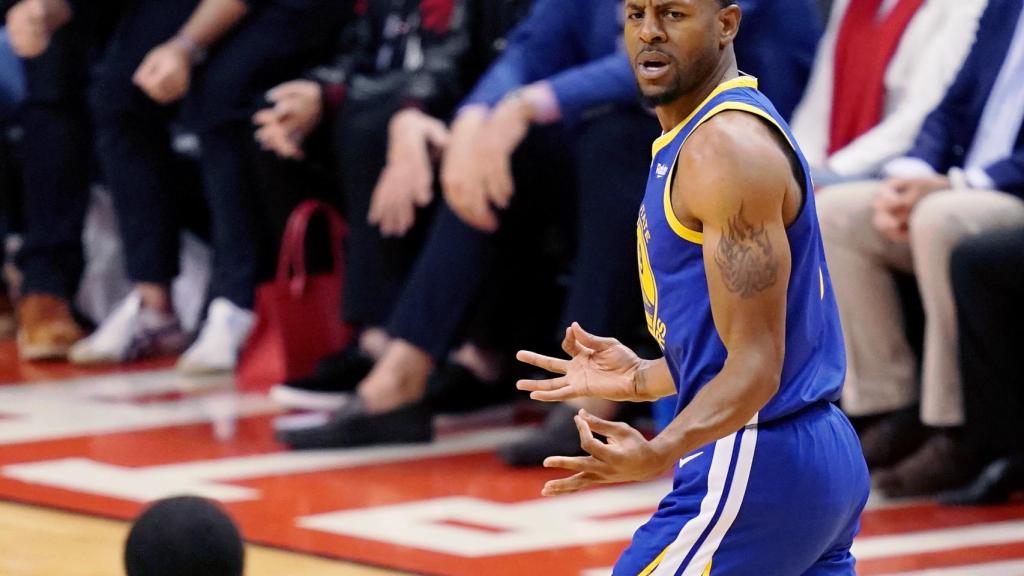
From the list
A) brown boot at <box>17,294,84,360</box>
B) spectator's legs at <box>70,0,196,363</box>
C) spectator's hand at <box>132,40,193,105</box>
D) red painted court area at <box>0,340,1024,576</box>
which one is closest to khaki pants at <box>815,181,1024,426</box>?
red painted court area at <box>0,340,1024,576</box>

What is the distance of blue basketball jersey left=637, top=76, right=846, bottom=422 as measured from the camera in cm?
224

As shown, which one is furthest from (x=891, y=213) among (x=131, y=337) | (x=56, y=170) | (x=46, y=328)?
(x=56, y=170)

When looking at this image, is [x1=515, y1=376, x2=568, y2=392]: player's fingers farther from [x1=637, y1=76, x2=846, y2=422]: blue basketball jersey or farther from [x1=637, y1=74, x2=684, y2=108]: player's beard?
[x1=637, y1=74, x2=684, y2=108]: player's beard

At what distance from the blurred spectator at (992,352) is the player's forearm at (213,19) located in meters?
2.70

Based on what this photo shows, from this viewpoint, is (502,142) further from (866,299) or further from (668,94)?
(668,94)

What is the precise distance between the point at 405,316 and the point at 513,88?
0.67 meters

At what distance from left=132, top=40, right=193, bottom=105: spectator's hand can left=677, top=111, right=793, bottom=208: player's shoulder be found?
3.73 m

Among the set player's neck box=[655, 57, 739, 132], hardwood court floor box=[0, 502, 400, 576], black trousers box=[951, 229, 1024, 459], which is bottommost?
hardwood court floor box=[0, 502, 400, 576]

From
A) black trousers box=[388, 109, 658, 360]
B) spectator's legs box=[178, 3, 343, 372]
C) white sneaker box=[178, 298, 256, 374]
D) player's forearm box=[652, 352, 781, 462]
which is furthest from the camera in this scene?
white sneaker box=[178, 298, 256, 374]

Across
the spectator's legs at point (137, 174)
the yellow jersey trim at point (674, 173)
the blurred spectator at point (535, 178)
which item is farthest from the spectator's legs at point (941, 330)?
the spectator's legs at point (137, 174)

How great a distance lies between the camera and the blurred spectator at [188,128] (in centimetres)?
568

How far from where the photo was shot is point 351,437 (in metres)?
4.66

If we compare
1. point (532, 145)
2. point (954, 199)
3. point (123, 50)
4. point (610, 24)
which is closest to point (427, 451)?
point (532, 145)

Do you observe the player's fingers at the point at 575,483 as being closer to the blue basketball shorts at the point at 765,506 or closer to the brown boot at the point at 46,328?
the blue basketball shorts at the point at 765,506
